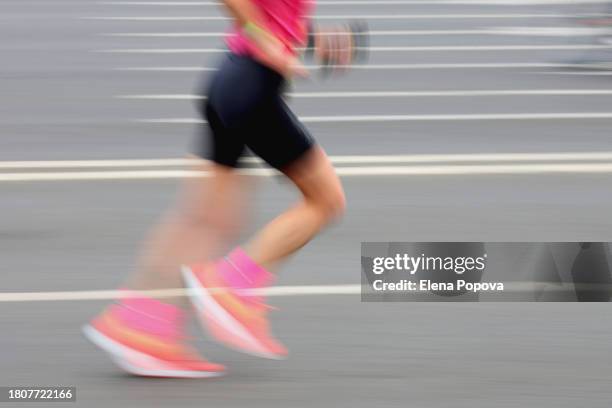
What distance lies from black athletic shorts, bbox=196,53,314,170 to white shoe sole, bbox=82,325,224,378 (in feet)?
2.22

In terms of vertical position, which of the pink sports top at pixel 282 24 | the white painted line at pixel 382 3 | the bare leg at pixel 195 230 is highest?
the white painted line at pixel 382 3

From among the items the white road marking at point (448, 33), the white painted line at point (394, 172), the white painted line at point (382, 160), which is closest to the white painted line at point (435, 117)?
the white painted line at point (382, 160)

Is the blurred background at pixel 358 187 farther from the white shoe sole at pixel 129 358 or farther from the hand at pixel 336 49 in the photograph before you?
the hand at pixel 336 49

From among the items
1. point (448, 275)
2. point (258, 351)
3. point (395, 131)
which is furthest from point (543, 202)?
point (258, 351)

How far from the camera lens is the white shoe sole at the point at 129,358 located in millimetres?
4992

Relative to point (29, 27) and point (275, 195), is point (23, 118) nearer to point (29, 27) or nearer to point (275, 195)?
point (275, 195)

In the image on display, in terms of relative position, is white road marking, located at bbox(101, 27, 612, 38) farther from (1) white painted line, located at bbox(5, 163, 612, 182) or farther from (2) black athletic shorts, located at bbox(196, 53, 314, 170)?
(2) black athletic shorts, located at bbox(196, 53, 314, 170)

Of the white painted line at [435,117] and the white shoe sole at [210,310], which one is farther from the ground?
the white painted line at [435,117]

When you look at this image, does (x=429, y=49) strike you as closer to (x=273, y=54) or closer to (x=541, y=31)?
(x=541, y=31)

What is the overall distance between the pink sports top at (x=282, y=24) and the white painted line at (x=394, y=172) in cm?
340

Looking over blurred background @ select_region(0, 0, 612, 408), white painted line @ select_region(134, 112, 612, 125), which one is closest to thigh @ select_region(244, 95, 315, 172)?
blurred background @ select_region(0, 0, 612, 408)

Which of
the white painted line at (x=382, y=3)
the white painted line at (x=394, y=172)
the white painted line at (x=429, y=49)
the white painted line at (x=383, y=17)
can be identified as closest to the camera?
the white painted line at (x=394, y=172)

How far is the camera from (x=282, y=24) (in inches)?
191

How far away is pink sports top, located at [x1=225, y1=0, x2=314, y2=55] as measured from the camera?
482 centimetres
